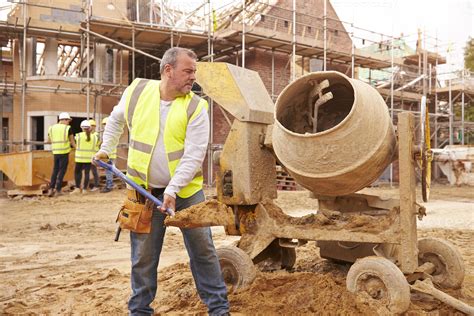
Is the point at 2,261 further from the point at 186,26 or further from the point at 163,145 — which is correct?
the point at 186,26

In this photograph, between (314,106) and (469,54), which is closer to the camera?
(314,106)

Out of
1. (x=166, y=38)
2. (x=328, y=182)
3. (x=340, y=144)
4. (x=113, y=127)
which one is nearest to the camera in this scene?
(x=113, y=127)

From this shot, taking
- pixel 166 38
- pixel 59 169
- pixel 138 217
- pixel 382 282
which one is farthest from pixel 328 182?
pixel 166 38

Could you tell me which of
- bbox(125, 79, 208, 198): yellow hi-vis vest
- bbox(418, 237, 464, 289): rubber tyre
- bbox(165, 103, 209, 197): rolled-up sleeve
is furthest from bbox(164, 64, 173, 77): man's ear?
bbox(418, 237, 464, 289): rubber tyre

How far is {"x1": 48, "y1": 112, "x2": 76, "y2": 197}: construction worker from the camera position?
1202 cm

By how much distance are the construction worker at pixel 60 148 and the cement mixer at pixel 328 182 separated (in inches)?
336

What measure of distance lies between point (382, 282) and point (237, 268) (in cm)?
111

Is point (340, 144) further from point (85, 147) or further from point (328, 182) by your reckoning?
point (85, 147)

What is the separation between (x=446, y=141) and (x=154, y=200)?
2622 cm

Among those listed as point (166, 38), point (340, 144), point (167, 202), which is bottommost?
point (167, 202)

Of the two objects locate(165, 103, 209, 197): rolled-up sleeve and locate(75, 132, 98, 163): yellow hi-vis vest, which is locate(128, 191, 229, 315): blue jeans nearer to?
locate(165, 103, 209, 197): rolled-up sleeve

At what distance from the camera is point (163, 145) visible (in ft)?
10.5

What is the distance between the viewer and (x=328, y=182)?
377 centimetres

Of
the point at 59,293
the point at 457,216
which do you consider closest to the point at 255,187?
the point at 59,293
